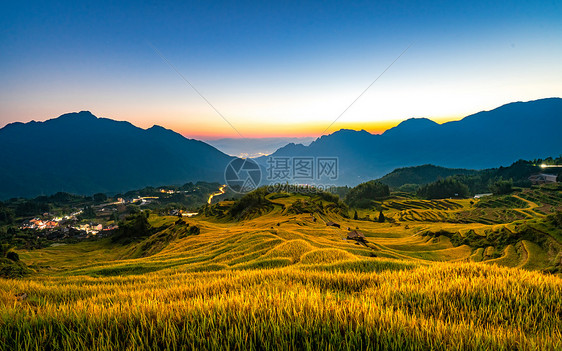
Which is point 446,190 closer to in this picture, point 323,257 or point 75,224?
point 323,257

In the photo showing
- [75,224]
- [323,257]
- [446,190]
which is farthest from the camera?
[446,190]

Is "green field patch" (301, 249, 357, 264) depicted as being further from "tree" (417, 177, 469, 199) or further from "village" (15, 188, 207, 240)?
"tree" (417, 177, 469, 199)

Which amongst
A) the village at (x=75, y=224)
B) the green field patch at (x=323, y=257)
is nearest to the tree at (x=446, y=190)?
the village at (x=75, y=224)

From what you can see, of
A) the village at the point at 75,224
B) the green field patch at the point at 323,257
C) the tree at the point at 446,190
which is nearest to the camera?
the green field patch at the point at 323,257

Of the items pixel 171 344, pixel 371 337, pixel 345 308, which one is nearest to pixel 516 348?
pixel 371 337

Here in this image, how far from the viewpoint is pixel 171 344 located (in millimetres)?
1626

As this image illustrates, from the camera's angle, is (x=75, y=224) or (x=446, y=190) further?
(x=446, y=190)

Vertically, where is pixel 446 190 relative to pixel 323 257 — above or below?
below

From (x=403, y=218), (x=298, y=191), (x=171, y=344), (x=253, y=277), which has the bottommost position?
(x=403, y=218)

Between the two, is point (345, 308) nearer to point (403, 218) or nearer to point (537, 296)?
point (537, 296)

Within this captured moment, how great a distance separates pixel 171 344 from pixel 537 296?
3901mm

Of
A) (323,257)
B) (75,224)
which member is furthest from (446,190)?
(75,224)

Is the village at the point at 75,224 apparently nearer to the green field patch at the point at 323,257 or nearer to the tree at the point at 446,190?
the green field patch at the point at 323,257

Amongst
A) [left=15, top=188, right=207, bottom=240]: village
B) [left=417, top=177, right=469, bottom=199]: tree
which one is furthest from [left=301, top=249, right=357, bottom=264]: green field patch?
[left=417, top=177, right=469, bottom=199]: tree
